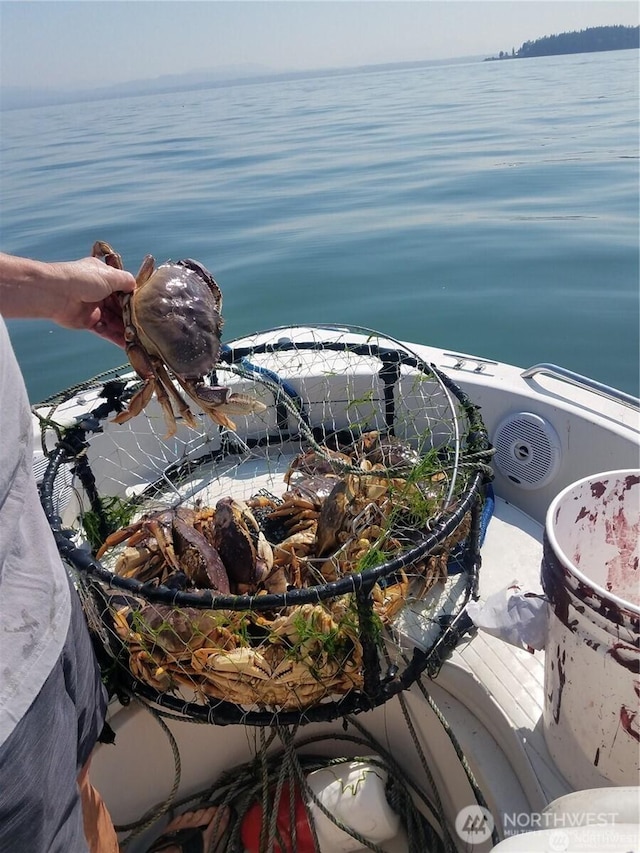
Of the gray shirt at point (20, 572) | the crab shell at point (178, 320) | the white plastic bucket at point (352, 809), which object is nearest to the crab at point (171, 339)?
the crab shell at point (178, 320)

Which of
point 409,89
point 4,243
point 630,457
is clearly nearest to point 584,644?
point 630,457

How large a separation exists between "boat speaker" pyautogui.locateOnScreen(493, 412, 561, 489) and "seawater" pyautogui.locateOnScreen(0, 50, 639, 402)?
331 cm

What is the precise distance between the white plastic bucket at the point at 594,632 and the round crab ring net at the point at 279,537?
0.35 m

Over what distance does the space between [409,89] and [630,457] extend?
27.6 meters

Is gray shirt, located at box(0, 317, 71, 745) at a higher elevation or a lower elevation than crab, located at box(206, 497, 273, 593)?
higher

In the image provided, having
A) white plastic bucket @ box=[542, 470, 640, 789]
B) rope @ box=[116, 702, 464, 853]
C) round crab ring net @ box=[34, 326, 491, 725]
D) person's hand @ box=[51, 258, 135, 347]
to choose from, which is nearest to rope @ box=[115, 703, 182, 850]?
rope @ box=[116, 702, 464, 853]

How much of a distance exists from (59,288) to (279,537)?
131 centimetres

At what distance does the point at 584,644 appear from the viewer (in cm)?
160

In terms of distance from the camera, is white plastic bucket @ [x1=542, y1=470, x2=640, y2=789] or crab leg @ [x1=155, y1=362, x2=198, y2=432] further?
crab leg @ [x1=155, y1=362, x2=198, y2=432]

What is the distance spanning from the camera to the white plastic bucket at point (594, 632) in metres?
1.53

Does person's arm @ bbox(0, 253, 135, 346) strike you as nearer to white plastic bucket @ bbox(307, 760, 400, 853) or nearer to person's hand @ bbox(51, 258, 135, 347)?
person's hand @ bbox(51, 258, 135, 347)

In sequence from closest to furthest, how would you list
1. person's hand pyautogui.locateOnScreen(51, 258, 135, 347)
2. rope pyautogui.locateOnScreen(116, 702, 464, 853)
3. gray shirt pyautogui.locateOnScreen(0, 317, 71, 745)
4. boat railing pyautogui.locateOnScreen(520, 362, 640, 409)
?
gray shirt pyautogui.locateOnScreen(0, 317, 71, 745) < person's hand pyautogui.locateOnScreen(51, 258, 135, 347) < rope pyautogui.locateOnScreen(116, 702, 464, 853) < boat railing pyautogui.locateOnScreen(520, 362, 640, 409)

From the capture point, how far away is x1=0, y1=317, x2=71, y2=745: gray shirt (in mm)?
1339

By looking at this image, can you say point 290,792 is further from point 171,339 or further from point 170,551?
point 171,339
